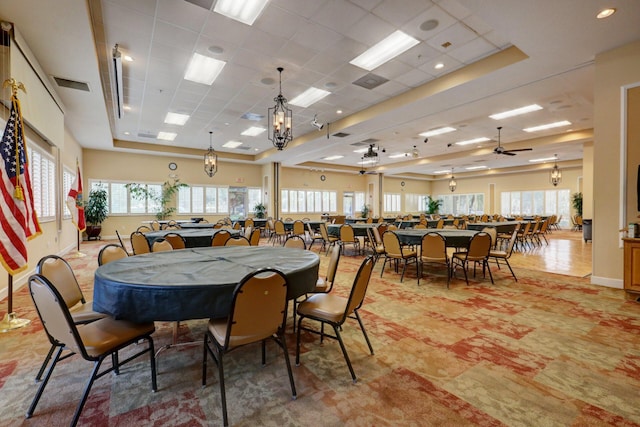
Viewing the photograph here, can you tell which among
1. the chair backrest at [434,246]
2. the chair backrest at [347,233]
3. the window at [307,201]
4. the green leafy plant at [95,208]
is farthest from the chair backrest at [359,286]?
the window at [307,201]

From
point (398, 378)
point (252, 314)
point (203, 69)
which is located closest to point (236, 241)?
point (252, 314)

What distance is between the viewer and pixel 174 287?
1828mm

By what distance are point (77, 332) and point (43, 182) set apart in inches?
243

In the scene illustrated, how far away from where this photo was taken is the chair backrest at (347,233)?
7277mm

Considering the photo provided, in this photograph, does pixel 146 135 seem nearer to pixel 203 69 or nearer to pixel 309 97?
pixel 203 69

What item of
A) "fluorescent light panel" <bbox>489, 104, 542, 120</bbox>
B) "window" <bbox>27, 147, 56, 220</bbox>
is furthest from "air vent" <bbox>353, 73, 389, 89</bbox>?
"window" <bbox>27, 147, 56, 220</bbox>

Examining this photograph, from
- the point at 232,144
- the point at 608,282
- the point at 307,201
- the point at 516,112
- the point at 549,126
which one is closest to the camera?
the point at 608,282

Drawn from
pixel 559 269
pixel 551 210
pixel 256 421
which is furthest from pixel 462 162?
pixel 256 421

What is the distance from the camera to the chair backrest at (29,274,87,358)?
1.59m

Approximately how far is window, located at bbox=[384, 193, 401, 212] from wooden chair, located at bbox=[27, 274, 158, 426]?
19829mm

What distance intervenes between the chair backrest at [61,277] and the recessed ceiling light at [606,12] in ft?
20.4

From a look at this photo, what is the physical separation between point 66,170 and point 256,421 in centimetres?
987

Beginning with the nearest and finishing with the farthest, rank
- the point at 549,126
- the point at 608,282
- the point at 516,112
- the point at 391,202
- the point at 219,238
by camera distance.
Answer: the point at 608,282, the point at 219,238, the point at 516,112, the point at 549,126, the point at 391,202

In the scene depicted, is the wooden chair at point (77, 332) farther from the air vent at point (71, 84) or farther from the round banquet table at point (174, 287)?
the air vent at point (71, 84)
